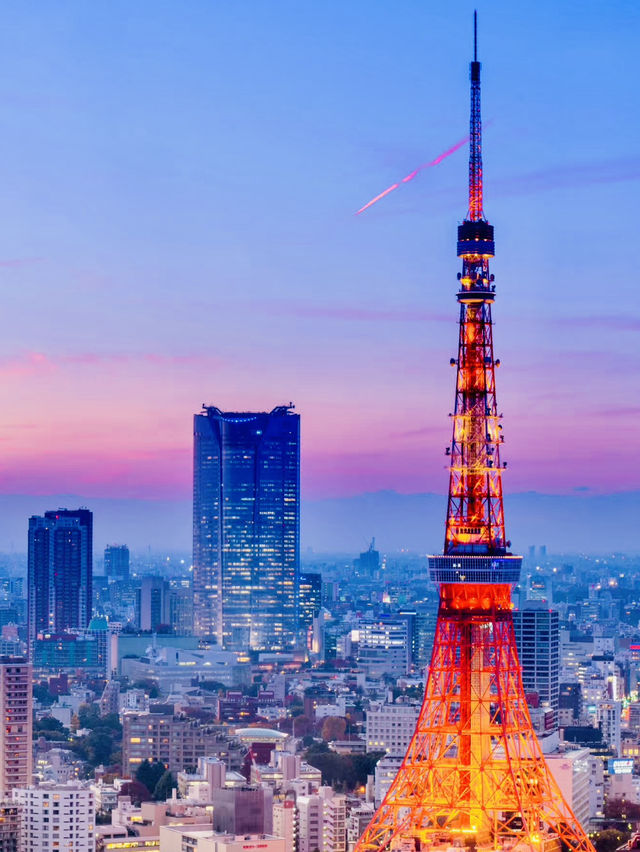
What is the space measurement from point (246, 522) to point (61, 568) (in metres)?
9.01

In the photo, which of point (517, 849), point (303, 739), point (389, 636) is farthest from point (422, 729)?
point (389, 636)

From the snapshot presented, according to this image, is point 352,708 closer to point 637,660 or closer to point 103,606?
point 637,660

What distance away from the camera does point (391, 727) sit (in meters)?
59.3

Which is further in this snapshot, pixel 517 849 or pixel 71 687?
pixel 71 687

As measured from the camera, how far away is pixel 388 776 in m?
47.5

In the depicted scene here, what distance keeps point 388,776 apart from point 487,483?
18329 millimetres

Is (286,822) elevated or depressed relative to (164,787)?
elevated

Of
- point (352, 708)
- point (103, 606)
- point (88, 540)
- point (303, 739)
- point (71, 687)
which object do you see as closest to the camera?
point (303, 739)

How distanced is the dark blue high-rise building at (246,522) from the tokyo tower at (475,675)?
3116 inches

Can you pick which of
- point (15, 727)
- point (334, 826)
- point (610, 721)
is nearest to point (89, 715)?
point (610, 721)

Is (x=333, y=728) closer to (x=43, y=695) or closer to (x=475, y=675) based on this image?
(x=43, y=695)

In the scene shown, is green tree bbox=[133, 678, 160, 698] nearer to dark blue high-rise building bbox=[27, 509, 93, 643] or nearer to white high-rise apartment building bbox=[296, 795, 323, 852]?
dark blue high-rise building bbox=[27, 509, 93, 643]

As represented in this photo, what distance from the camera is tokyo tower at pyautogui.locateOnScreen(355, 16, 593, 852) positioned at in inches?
1158

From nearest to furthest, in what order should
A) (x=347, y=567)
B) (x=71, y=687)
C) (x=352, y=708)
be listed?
(x=352, y=708) < (x=71, y=687) < (x=347, y=567)
